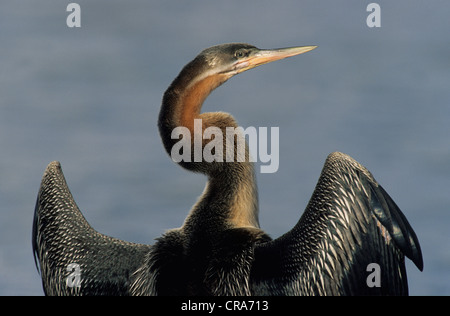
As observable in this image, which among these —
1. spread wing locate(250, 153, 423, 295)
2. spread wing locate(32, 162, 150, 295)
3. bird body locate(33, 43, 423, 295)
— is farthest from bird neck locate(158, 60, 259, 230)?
spread wing locate(32, 162, 150, 295)

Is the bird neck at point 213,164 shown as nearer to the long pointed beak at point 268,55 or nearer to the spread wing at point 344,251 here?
the spread wing at point 344,251

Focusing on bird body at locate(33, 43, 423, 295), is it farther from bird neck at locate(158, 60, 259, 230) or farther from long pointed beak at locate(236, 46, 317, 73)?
long pointed beak at locate(236, 46, 317, 73)

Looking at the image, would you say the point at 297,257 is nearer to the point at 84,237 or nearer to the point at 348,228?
the point at 348,228

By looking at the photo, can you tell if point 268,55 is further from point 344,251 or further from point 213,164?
point 344,251

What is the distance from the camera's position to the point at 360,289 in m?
9.08

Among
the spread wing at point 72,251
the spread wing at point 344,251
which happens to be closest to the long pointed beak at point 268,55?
the spread wing at point 344,251

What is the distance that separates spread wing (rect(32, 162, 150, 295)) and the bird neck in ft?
3.19

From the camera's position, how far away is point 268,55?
38.2 feet

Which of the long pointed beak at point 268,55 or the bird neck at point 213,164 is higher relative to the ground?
the long pointed beak at point 268,55

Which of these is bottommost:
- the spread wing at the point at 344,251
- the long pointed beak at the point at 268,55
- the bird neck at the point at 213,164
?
the spread wing at the point at 344,251

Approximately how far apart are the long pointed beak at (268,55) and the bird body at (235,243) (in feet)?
1.91

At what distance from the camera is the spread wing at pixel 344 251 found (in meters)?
9.12

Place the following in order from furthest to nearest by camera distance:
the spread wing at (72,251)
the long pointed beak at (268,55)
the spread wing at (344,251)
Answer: the long pointed beak at (268,55)
the spread wing at (72,251)
the spread wing at (344,251)
